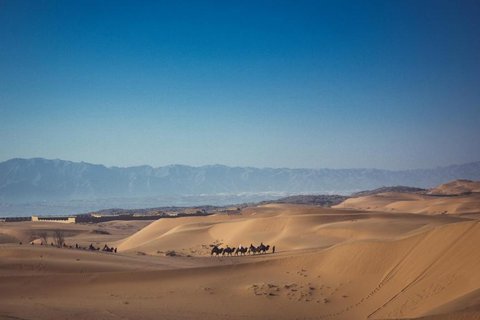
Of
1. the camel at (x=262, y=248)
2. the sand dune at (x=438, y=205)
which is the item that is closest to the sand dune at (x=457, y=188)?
the sand dune at (x=438, y=205)

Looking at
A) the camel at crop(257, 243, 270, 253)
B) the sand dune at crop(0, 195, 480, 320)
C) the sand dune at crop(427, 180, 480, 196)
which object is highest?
the sand dune at crop(427, 180, 480, 196)

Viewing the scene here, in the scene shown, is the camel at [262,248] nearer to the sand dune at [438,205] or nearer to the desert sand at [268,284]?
the desert sand at [268,284]

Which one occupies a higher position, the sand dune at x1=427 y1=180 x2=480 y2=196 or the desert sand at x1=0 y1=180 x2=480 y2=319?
the sand dune at x1=427 y1=180 x2=480 y2=196

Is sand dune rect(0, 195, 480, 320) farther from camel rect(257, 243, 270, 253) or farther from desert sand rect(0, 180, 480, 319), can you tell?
camel rect(257, 243, 270, 253)

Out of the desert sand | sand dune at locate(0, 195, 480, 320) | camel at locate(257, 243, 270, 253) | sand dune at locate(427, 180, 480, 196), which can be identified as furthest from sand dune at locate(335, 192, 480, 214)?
the desert sand

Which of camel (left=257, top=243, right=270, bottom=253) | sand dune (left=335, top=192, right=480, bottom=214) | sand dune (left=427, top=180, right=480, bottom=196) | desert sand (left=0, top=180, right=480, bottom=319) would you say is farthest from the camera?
sand dune (left=427, top=180, right=480, bottom=196)

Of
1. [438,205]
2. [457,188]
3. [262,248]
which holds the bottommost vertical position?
[262,248]

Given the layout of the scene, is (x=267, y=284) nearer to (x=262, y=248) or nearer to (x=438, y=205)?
(x=262, y=248)

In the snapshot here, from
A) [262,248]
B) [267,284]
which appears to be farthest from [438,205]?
[267,284]

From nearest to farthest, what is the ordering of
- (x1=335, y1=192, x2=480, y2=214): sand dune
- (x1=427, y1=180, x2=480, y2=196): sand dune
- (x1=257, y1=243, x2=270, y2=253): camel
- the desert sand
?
the desert sand → (x1=257, y1=243, x2=270, y2=253): camel → (x1=335, y1=192, x2=480, y2=214): sand dune → (x1=427, y1=180, x2=480, y2=196): sand dune

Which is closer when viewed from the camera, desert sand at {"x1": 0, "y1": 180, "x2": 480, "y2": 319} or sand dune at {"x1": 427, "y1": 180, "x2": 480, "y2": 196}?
desert sand at {"x1": 0, "y1": 180, "x2": 480, "y2": 319}

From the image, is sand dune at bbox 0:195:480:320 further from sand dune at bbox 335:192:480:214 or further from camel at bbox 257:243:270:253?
sand dune at bbox 335:192:480:214

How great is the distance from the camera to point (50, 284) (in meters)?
16.7

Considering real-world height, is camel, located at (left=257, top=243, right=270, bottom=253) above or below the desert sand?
below
